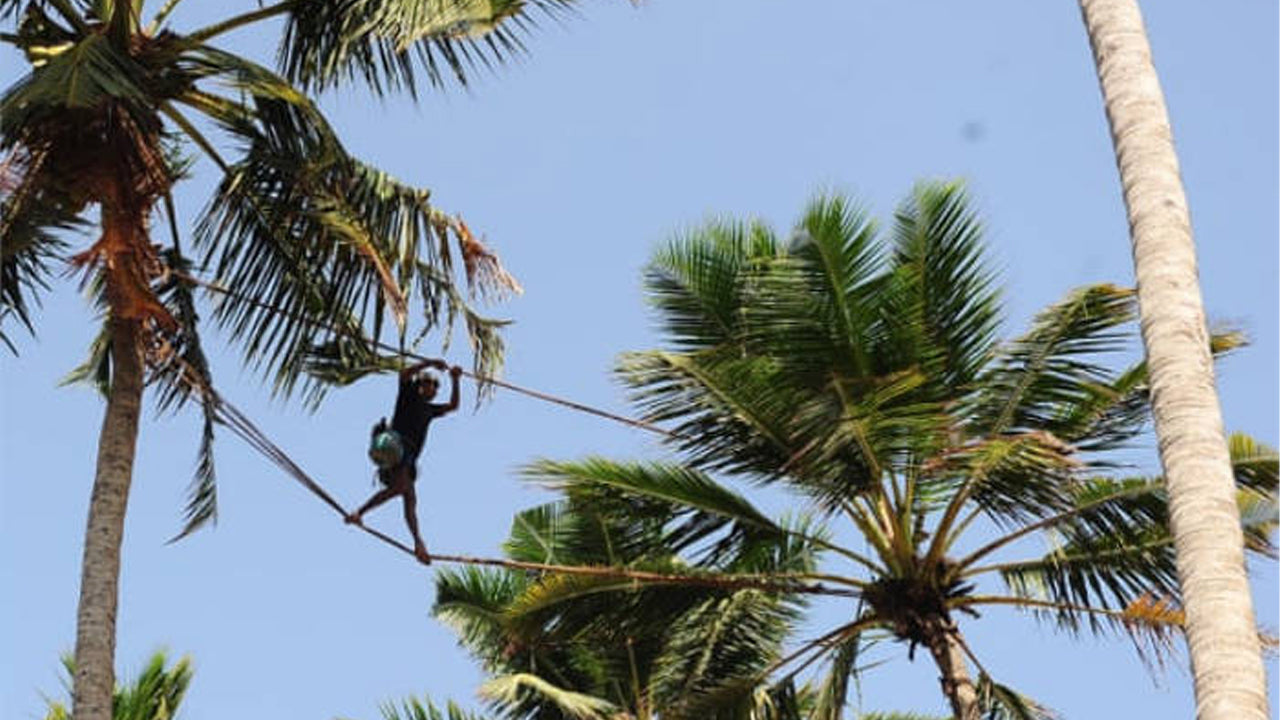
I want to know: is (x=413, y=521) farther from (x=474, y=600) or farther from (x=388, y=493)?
(x=474, y=600)

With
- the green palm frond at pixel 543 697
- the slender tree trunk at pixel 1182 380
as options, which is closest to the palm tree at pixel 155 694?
the green palm frond at pixel 543 697

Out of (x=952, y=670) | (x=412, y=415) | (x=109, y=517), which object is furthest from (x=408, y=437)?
(x=952, y=670)

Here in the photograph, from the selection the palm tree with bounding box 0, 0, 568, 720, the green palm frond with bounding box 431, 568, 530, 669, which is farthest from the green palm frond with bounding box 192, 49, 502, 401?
the green palm frond with bounding box 431, 568, 530, 669

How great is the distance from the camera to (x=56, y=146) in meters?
13.7

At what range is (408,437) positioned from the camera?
15172 mm

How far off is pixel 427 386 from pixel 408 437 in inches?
13.8

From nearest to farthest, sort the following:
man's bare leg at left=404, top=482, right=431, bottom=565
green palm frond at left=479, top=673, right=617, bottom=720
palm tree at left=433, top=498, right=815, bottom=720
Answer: man's bare leg at left=404, top=482, right=431, bottom=565
palm tree at left=433, top=498, right=815, bottom=720
green palm frond at left=479, top=673, right=617, bottom=720

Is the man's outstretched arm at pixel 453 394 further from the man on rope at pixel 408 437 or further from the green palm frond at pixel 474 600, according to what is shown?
the green palm frond at pixel 474 600

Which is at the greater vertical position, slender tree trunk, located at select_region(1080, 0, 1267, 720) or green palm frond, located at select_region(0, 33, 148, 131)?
green palm frond, located at select_region(0, 33, 148, 131)

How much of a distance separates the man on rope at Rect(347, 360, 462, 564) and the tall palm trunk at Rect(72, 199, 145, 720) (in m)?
1.66

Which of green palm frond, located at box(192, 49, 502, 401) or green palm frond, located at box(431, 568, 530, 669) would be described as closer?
green palm frond, located at box(192, 49, 502, 401)

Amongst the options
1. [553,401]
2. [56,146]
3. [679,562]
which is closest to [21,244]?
[56,146]

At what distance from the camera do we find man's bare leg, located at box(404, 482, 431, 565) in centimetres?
1486

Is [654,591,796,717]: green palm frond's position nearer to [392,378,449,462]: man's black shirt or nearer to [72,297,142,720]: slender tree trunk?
[392,378,449,462]: man's black shirt
